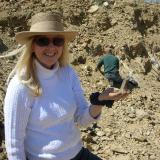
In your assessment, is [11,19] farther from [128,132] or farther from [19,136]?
[19,136]

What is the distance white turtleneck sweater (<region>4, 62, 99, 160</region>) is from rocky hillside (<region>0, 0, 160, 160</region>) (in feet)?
18.4

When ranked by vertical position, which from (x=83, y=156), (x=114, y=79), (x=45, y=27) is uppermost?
(x=45, y=27)

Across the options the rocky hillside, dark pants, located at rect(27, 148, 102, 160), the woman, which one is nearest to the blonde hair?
the woman

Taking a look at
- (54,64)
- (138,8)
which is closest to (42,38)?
(54,64)

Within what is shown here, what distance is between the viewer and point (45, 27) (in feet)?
11.1

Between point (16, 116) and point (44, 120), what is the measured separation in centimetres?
19

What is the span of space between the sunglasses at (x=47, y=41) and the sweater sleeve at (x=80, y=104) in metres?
0.25

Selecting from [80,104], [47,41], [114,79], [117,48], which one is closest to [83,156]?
[80,104]

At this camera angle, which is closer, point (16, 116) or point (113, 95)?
point (16, 116)

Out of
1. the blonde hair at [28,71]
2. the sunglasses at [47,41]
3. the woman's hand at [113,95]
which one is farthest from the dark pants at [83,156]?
the sunglasses at [47,41]

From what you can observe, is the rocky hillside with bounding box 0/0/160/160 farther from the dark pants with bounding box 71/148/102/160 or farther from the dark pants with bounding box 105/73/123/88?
the dark pants with bounding box 71/148/102/160

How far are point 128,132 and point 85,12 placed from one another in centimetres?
615

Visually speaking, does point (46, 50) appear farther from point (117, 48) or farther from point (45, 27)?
point (117, 48)

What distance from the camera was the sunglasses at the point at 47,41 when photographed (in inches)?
132
